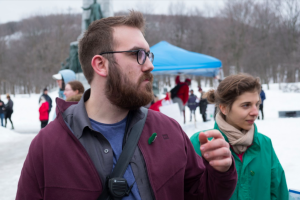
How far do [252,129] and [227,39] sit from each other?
50.2 meters

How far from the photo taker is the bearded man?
1.34 metres

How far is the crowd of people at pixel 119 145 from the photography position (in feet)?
4.37

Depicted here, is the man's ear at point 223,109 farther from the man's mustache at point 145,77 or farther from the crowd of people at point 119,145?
the man's mustache at point 145,77

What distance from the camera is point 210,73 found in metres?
11.4

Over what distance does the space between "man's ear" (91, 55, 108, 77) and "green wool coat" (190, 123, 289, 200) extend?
126 cm

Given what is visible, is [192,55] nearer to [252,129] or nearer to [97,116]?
[252,129]

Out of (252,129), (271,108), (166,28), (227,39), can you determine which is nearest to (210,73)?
(271,108)

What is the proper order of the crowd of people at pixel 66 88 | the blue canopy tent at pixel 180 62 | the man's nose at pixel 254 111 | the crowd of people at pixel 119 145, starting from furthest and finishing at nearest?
the blue canopy tent at pixel 180 62
the crowd of people at pixel 66 88
the man's nose at pixel 254 111
the crowd of people at pixel 119 145

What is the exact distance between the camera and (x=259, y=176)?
2088 millimetres

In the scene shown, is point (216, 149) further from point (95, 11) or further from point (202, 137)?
point (95, 11)

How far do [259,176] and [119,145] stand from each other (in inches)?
47.4

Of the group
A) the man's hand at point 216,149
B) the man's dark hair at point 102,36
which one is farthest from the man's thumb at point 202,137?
the man's dark hair at point 102,36

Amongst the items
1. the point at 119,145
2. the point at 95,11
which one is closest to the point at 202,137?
the point at 119,145

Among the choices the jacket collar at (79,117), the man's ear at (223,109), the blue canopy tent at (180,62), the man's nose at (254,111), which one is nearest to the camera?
the jacket collar at (79,117)
